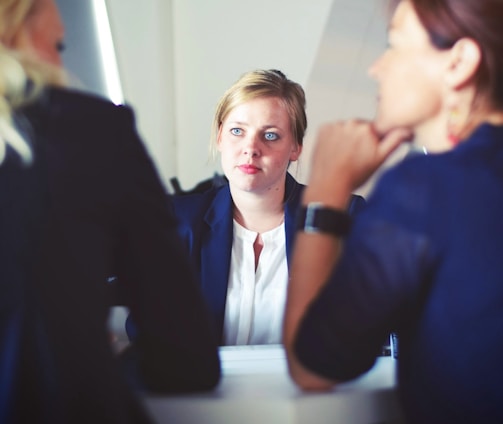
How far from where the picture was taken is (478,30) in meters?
0.56

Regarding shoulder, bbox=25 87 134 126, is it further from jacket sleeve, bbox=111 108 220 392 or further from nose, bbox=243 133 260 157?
nose, bbox=243 133 260 157

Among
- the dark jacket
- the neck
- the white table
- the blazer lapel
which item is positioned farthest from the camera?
the neck

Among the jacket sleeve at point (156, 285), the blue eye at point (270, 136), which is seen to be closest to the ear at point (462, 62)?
the jacket sleeve at point (156, 285)

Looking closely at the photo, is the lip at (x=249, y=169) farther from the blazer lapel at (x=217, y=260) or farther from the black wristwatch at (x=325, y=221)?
the black wristwatch at (x=325, y=221)

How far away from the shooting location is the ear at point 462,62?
56 centimetres

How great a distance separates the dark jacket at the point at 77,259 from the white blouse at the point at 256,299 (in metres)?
0.39

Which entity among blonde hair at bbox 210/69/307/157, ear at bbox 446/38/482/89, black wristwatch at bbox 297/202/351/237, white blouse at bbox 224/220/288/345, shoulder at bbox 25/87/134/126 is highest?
ear at bbox 446/38/482/89

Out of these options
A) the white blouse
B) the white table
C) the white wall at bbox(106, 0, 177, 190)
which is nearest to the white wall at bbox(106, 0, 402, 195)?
the white wall at bbox(106, 0, 177, 190)

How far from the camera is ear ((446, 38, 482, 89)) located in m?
0.56

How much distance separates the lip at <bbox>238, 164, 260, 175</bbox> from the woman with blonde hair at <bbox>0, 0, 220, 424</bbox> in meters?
0.46

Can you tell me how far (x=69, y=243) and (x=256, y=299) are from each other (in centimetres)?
52

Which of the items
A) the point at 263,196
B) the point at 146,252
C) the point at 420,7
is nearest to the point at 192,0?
the point at 263,196

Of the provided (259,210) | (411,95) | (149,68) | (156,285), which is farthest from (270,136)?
(156,285)

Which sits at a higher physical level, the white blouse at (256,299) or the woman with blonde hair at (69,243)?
the woman with blonde hair at (69,243)
